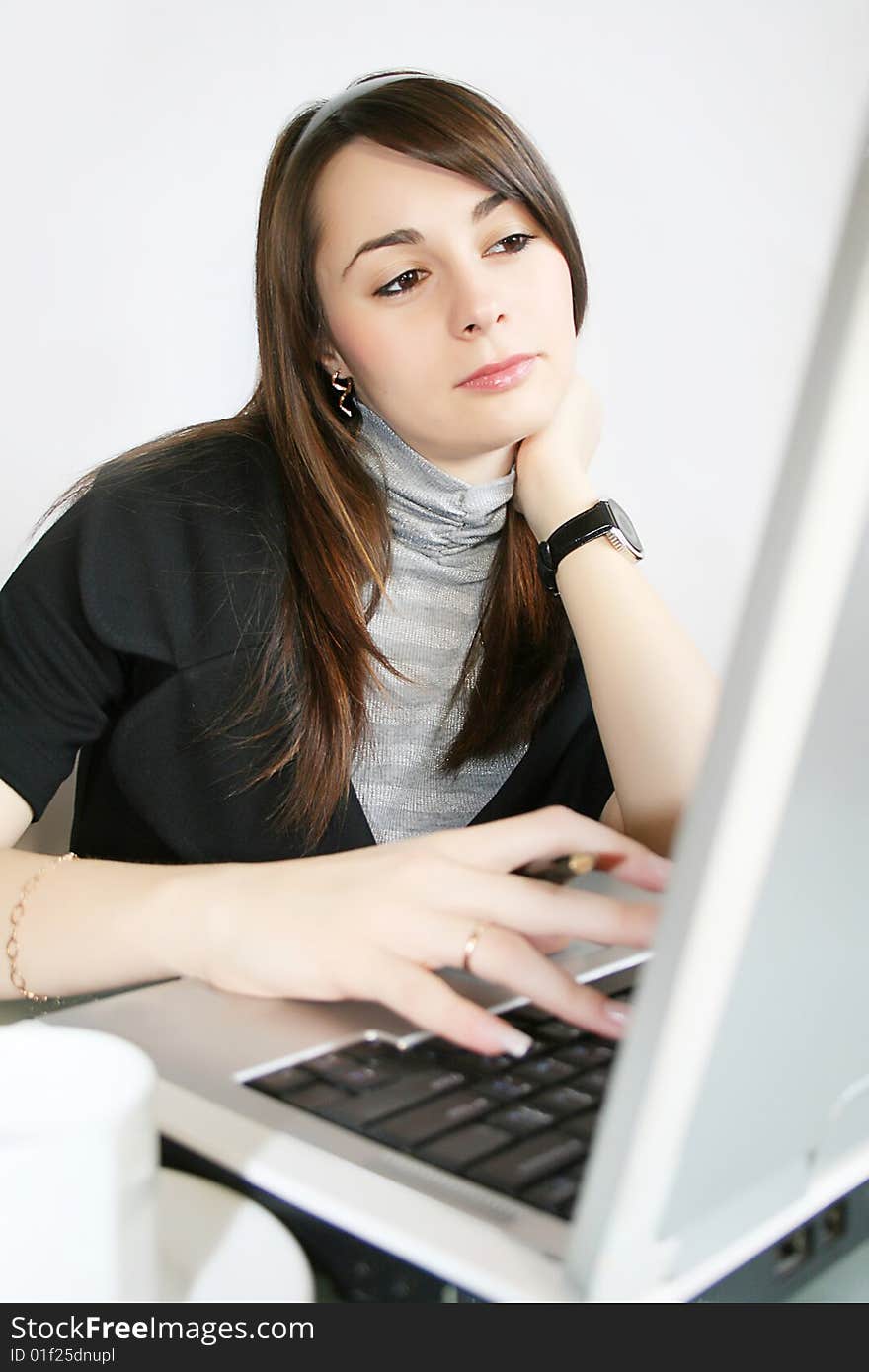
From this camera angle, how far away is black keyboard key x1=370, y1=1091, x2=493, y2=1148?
20.6 inches

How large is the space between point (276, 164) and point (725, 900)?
129 cm

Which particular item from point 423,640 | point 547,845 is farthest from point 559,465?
point 547,845

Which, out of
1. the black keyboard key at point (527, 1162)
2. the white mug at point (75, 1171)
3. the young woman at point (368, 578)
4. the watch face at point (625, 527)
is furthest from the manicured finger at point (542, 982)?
the watch face at point (625, 527)

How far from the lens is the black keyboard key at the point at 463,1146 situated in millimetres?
503

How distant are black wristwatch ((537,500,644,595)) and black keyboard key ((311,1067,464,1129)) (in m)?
0.78

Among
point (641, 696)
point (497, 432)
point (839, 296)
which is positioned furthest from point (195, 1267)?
point (497, 432)

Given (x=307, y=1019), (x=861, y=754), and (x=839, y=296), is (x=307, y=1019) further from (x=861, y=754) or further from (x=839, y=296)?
(x=839, y=296)

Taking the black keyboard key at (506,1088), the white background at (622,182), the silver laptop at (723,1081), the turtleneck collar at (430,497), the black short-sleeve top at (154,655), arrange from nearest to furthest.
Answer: the silver laptop at (723,1081), the black keyboard key at (506,1088), the black short-sleeve top at (154,655), the turtleneck collar at (430,497), the white background at (622,182)

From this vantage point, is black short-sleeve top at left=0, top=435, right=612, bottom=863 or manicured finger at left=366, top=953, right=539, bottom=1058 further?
black short-sleeve top at left=0, top=435, right=612, bottom=863

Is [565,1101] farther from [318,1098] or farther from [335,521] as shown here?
[335,521]

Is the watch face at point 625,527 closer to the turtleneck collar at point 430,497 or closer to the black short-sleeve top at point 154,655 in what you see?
the turtleneck collar at point 430,497

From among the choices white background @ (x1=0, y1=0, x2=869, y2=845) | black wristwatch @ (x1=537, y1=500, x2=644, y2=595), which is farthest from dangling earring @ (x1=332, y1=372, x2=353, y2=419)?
white background @ (x1=0, y1=0, x2=869, y2=845)

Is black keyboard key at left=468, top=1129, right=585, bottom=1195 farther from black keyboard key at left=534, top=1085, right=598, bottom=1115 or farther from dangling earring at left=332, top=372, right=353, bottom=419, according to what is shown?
dangling earring at left=332, top=372, right=353, bottom=419

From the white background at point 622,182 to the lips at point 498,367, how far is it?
0.71 meters
